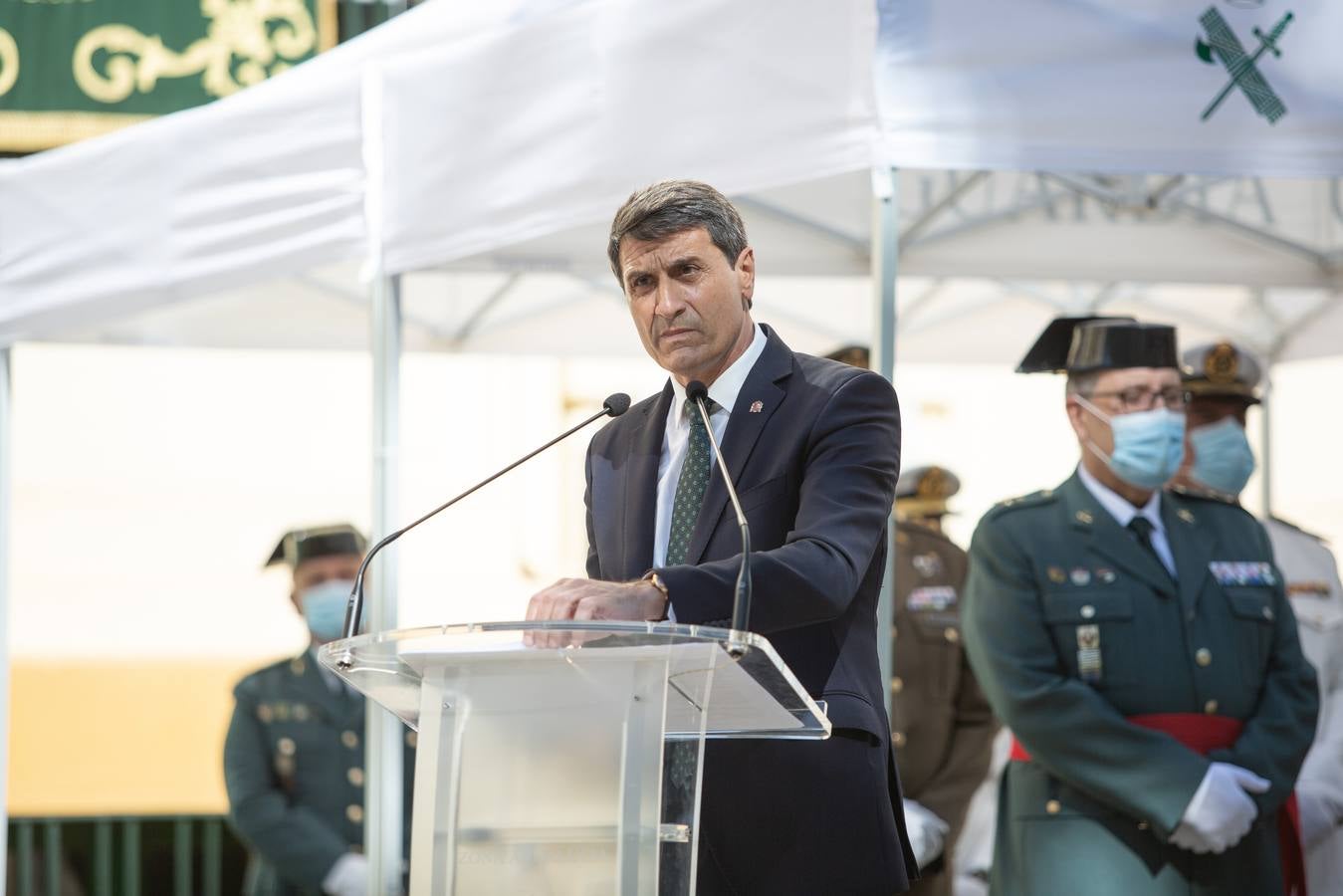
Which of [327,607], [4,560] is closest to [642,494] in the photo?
[4,560]

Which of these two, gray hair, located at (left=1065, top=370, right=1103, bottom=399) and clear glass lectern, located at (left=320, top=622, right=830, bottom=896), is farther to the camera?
gray hair, located at (left=1065, top=370, right=1103, bottom=399)

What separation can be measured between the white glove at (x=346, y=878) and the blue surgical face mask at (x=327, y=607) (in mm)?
720

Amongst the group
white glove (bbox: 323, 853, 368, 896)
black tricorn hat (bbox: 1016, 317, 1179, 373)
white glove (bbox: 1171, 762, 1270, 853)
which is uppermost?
black tricorn hat (bbox: 1016, 317, 1179, 373)

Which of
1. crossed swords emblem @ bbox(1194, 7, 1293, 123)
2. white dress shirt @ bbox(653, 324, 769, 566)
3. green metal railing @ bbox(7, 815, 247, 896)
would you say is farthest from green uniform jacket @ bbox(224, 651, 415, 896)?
white dress shirt @ bbox(653, 324, 769, 566)

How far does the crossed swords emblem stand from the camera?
360cm

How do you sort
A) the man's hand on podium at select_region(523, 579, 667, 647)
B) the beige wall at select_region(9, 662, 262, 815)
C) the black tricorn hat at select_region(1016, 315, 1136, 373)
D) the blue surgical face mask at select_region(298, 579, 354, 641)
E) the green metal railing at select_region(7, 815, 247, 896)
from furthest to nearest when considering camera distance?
the beige wall at select_region(9, 662, 262, 815) → the green metal railing at select_region(7, 815, 247, 896) → the blue surgical face mask at select_region(298, 579, 354, 641) → the black tricorn hat at select_region(1016, 315, 1136, 373) → the man's hand on podium at select_region(523, 579, 667, 647)

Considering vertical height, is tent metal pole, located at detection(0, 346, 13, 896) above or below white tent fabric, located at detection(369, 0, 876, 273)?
below

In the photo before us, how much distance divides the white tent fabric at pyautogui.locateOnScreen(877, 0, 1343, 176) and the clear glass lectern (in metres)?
1.73

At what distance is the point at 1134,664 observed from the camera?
3.94 m

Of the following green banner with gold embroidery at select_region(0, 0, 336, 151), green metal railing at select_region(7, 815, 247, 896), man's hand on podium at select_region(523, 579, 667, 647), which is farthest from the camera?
green banner with gold embroidery at select_region(0, 0, 336, 151)

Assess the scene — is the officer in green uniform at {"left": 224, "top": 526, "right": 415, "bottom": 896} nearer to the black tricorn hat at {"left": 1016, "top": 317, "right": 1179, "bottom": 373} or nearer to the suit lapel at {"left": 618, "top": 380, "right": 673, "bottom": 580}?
the black tricorn hat at {"left": 1016, "top": 317, "right": 1179, "bottom": 373}

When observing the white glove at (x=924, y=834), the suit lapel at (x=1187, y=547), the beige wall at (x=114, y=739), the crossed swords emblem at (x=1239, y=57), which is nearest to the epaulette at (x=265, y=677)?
the white glove at (x=924, y=834)

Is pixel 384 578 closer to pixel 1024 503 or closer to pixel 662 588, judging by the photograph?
pixel 1024 503

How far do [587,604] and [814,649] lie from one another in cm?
47
